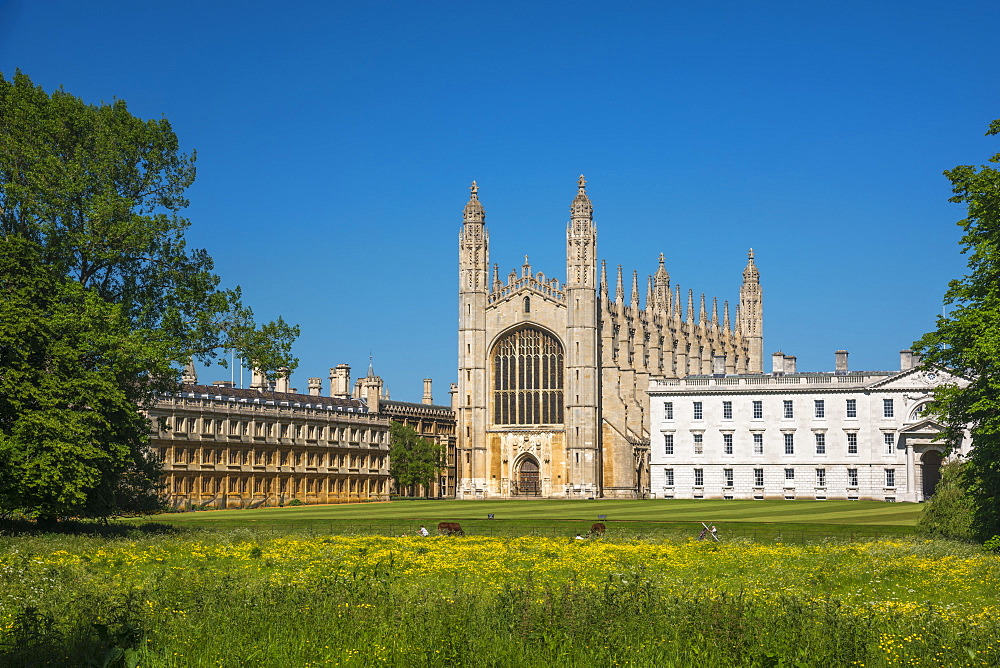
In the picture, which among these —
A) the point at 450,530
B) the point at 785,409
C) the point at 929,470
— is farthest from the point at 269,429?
the point at 450,530

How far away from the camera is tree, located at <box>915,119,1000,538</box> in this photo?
90.7 feet

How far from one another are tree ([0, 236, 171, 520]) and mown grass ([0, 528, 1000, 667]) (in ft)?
18.6

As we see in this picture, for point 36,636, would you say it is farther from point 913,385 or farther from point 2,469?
point 913,385

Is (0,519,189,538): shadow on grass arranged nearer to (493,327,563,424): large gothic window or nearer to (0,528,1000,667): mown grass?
(0,528,1000,667): mown grass

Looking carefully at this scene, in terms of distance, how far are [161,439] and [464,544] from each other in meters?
56.0

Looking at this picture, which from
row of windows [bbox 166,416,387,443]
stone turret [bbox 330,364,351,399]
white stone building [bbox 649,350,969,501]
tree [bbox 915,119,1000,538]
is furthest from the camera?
stone turret [bbox 330,364,351,399]

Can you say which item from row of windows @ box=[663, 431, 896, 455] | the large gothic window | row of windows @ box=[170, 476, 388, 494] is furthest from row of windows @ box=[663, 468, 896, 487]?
row of windows @ box=[170, 476, 388, 494]

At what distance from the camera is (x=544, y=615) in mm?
14281

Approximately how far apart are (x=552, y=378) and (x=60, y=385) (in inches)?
2987

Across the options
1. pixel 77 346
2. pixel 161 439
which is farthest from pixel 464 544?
pixel 161 439

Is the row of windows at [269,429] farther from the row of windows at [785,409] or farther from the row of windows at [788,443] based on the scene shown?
the row of windows at [785,409]

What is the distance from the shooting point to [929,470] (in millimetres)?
87500

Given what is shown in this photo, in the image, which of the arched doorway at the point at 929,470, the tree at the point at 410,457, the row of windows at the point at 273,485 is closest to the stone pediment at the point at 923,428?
the arched doorway at the point at 929,470

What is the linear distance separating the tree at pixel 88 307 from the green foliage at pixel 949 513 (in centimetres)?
1981
